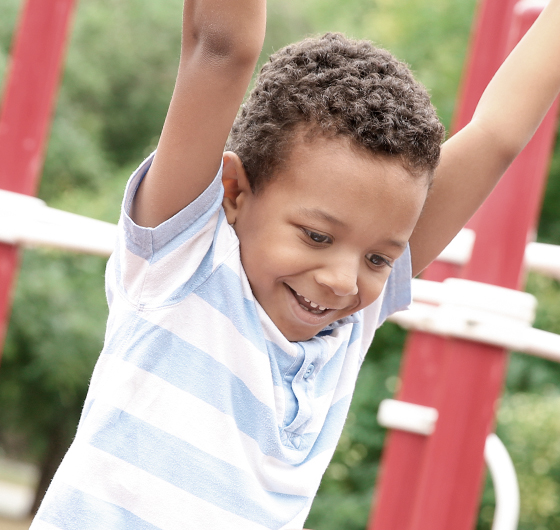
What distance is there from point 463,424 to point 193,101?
609 mm

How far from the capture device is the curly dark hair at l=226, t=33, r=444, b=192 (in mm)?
720

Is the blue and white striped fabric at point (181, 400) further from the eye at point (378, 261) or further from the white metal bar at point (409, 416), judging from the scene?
the white metal bar at point (409, 416)

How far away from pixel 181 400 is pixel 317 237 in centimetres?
18

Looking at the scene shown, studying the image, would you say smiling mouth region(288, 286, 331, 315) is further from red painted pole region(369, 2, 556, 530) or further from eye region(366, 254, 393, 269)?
red painted pole region(369, 2, 556, 530)

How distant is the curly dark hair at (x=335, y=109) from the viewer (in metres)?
0.72

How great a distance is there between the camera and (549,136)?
117cm

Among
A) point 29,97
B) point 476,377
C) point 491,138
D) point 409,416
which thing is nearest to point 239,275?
point 491,138

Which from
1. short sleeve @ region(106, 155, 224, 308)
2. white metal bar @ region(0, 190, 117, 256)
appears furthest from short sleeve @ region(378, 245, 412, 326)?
white metal bar @ region(0, 190, 117, 256)

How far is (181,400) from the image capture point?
2.38 ft

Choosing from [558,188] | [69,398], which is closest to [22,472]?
[69,398]

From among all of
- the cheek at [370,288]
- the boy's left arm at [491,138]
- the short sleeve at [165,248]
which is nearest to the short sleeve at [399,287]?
the boy's left arm at [491,138]

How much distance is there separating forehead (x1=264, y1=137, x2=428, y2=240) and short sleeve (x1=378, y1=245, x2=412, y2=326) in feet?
0.56

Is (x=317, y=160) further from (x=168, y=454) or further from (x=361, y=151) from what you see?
(x=168, y=454)

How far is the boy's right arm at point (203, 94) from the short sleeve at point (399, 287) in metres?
0.29
